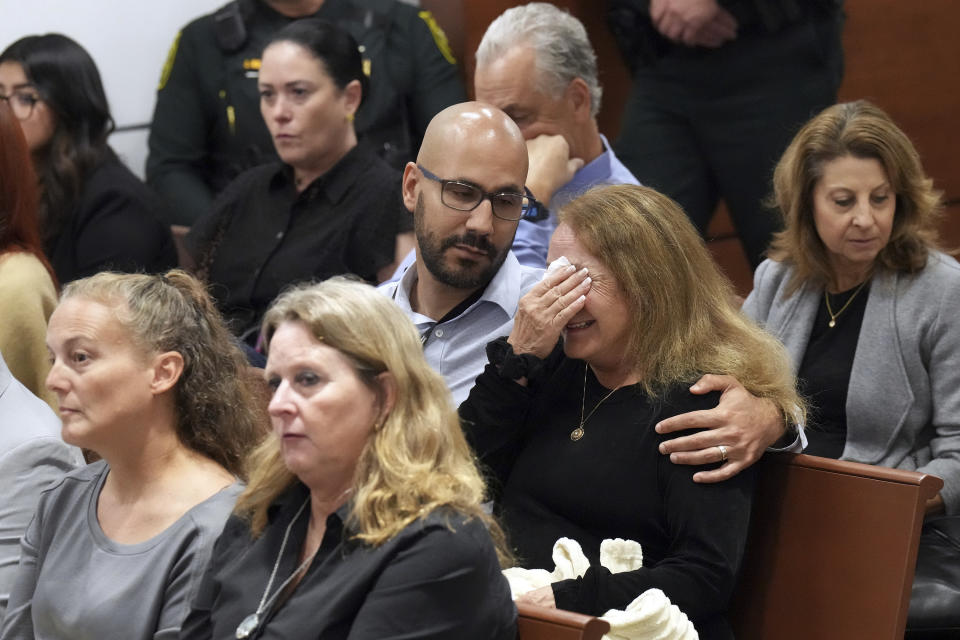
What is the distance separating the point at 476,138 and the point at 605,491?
0.74 meters

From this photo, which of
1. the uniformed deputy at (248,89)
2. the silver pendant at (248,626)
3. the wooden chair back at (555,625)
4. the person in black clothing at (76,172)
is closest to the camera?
the wooden chair back at (555,625)

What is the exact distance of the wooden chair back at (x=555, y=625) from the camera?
58.3 inches

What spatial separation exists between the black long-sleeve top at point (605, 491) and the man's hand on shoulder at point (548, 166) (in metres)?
0.78

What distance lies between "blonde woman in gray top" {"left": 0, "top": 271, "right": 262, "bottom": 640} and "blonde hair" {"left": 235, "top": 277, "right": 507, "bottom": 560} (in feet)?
0.78

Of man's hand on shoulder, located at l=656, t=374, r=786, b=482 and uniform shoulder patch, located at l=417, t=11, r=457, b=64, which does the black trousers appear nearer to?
uniform shoulder patch, located at l=417, t=11, r=457, b=64

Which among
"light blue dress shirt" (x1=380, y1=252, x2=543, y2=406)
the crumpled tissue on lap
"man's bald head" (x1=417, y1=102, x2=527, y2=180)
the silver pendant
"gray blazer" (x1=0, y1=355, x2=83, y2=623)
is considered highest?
"man's bald head" (x1=417, y1=102, x2=527, y2=180)

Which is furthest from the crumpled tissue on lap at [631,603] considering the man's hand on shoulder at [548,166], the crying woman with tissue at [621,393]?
the man's hand on shoulder at [548,166]

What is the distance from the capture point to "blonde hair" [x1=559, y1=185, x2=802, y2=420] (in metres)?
1.95

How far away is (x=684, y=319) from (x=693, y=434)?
0.66 ft

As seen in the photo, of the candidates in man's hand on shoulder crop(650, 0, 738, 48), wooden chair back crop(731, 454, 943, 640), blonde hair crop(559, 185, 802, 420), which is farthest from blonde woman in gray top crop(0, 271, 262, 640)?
man's hand on shoulder crop(650, 0, 738, 48)

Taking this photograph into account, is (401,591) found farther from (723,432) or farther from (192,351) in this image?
(192,351)

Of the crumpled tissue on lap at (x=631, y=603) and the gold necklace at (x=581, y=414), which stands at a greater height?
the gold necklace at (x=581, y=414)

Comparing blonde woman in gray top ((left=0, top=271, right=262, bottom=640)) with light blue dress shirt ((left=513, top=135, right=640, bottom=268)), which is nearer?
blonde woman in gray top ((left=0, top=271, right=262, bottom=640))

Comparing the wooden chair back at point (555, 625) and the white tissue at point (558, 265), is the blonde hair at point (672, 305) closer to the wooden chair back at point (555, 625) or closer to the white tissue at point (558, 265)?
the white tissue at point (558, 265)
